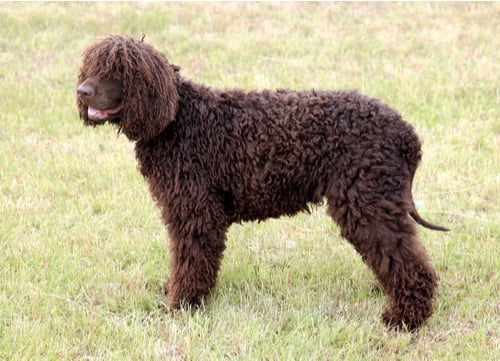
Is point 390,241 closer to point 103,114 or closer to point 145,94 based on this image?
point 145,94

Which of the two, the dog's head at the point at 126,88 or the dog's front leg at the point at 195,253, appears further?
the dog's front leg at the point at 195,253

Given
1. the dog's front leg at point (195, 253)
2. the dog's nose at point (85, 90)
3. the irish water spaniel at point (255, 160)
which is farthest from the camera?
the dog's front leg at point (195, 253)

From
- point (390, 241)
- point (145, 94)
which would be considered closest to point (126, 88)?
point (145, 94)

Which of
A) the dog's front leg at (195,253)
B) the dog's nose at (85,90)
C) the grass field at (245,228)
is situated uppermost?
the dog's nose at (85,90)

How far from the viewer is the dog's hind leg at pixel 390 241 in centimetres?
442

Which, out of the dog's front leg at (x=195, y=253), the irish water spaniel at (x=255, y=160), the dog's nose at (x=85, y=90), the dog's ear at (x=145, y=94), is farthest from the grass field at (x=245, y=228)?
the dog's nose at (x=85, y=90)

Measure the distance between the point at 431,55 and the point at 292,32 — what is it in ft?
9.13

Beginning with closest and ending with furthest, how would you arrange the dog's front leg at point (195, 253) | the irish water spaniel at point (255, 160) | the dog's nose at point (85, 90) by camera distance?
the dog's nose at point (85, 90)
the irish water spaniel at point (255, 160)
the dog's front leg at point (195, 253)

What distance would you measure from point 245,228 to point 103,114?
2251mm

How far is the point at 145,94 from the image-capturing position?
4422 millimetres

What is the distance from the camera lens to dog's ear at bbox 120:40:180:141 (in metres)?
4.40

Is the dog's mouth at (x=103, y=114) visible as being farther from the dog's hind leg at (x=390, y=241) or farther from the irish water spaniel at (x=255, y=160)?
the dog's hind leg at (x=390, y=241)

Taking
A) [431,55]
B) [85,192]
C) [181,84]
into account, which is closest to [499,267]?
[181,84]

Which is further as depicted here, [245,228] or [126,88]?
[245,228]
